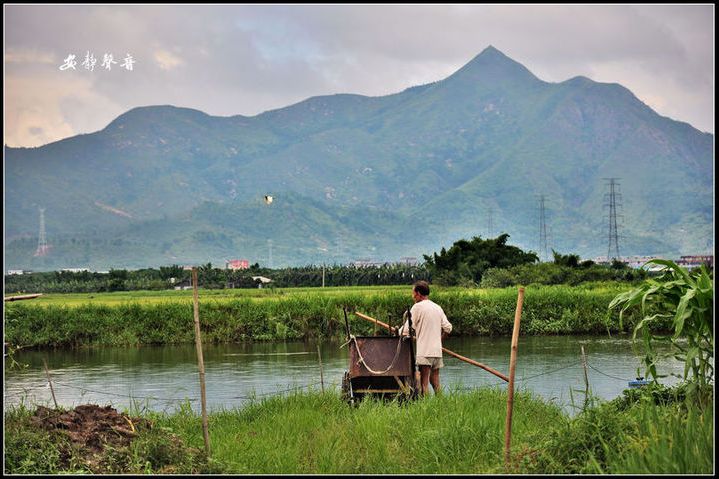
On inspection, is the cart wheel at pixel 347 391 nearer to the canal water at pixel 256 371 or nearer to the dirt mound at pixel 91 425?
the canal water at pixel 256 371

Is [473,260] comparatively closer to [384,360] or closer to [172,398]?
[172,398]

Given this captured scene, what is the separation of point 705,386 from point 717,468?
1.80m

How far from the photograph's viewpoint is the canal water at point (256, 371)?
14.1 metres

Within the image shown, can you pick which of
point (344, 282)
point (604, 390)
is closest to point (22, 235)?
point (344, 282)

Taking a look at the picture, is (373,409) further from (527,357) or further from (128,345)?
(128,345)

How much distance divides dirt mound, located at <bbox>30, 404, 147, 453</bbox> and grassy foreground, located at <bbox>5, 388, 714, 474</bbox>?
98mm

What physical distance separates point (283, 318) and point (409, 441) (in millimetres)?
17426

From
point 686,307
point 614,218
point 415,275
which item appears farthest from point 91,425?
point 614,218

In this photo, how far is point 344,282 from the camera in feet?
175

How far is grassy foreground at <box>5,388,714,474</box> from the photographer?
5836mm

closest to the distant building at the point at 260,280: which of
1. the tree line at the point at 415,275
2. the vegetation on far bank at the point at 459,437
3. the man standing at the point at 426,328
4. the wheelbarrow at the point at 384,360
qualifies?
the tree line at the point at 415,275

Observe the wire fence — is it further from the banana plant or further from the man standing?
the banana plant

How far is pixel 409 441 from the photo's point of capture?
25.5ft

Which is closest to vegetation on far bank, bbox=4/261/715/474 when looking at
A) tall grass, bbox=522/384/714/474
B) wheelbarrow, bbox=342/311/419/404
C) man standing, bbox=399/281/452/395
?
tall grass, bbox=522/384/714/474
